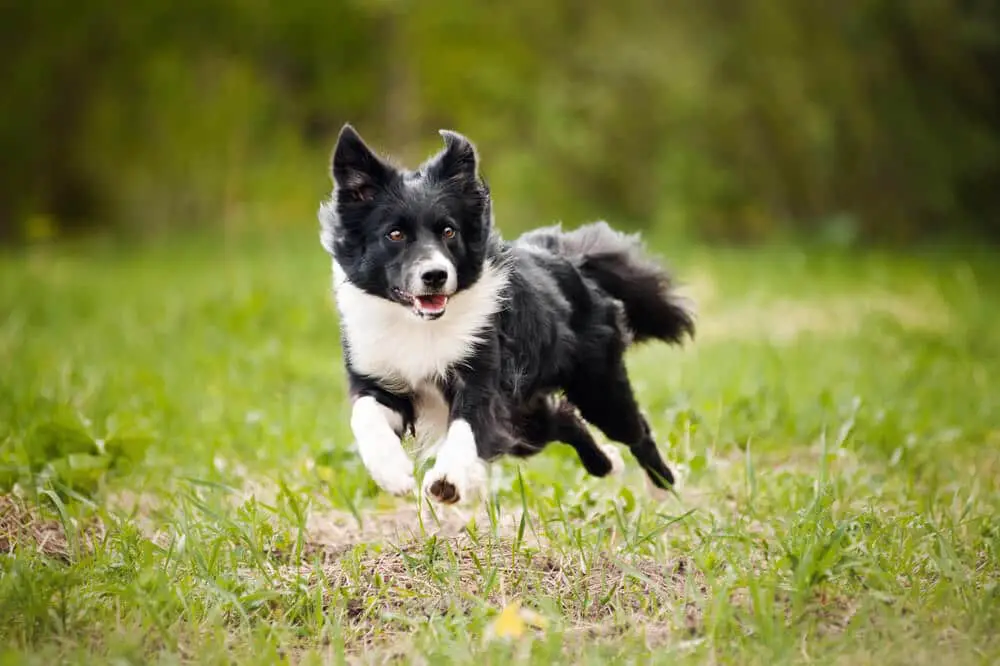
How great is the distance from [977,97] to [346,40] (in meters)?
13.5

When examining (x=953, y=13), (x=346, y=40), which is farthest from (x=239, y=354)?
(x=346, y=40)

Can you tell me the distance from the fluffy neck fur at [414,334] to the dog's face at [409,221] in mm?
54

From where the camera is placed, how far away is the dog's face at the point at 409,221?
4.13 meters

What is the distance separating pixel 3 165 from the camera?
19.5 meters

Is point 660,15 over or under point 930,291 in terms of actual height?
over

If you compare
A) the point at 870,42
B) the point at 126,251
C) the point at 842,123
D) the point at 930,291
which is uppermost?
the point at 870,42

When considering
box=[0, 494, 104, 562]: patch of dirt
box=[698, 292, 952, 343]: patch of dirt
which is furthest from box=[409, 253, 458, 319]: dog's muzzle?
box=[698, 292, 952, 343]: patch of dirt

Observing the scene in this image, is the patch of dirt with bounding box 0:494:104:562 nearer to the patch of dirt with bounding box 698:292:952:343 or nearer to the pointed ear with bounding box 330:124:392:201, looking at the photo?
the pointed ear with bounding box 330:124:392:201

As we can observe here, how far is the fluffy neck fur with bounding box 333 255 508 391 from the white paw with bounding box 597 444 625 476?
3.88ft

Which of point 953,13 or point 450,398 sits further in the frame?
point 953,13

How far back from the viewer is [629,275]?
521cm

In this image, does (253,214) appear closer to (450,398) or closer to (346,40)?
(346,40)

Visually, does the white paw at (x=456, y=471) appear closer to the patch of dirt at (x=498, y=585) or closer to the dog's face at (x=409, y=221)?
the patch of dirt at (x=498, y=585)

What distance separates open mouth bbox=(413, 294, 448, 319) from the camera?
411cm
